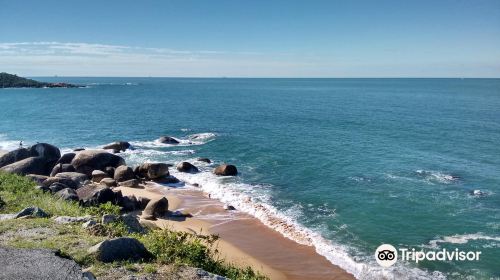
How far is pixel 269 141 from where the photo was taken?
53688 mm

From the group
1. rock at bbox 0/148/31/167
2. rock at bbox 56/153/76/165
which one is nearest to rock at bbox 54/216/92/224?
rock at bbox 56/153/76/165

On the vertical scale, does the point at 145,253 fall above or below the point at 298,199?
above

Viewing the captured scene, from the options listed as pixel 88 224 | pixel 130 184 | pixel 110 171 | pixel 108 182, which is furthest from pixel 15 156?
pixel 88 224

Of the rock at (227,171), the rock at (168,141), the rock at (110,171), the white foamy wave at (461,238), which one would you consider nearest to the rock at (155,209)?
the rock at (227,171)

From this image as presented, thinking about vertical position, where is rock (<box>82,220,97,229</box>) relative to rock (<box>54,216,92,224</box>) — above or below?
above

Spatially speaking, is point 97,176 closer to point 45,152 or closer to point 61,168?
Result: point 61,168

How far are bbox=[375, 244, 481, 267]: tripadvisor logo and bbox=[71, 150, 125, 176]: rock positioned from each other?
28326 millimetres

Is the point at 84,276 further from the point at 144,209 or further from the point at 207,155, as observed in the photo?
the point at 207,155

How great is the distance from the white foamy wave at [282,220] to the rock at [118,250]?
43.1 feet

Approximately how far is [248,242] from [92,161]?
71.8ft

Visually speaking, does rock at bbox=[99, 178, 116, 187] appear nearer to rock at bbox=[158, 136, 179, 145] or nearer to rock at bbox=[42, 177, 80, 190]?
rock at bbox=[42, 177, 80, 190]

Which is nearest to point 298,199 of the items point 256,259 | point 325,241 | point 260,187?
point 260,187

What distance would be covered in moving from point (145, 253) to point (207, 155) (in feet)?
116

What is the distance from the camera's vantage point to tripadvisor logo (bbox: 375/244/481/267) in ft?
71.9
